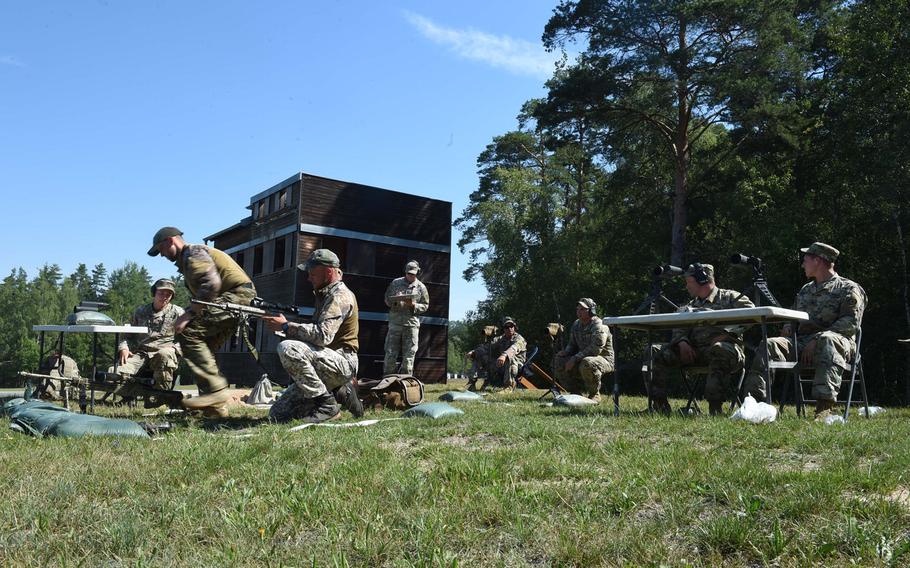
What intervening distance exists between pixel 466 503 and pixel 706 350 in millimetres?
4481

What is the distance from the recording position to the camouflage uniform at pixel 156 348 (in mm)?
9016

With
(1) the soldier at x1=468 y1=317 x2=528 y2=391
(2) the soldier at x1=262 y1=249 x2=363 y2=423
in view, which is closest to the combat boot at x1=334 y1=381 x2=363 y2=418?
(2) the soldier at x1=262 y1=249 x2=363 y2=423

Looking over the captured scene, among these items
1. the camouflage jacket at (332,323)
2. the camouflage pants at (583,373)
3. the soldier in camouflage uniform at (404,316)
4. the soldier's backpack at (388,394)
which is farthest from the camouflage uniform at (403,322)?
the camouflage jacket at (332,323)

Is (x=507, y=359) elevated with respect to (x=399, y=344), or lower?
lower

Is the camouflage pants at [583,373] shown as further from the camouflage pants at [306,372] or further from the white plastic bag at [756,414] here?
the white plastic bag at [756,414]

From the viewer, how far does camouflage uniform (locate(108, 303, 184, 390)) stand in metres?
9.02

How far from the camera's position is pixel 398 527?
2.63 meters

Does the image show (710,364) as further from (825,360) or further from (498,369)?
(498,369)

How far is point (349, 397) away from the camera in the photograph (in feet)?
21.7

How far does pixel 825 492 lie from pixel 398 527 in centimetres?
169

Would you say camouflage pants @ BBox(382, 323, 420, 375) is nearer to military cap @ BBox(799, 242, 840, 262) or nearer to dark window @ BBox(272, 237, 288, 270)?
military cap @ BBox(799, 242, 840, 262)

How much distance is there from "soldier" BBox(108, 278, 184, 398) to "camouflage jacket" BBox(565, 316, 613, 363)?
5.80 m

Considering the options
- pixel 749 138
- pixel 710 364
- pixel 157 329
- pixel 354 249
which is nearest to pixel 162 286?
pixel 157 329

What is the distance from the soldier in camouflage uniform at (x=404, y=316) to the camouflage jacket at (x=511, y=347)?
7.14 ft
